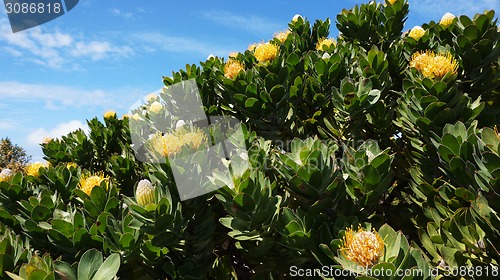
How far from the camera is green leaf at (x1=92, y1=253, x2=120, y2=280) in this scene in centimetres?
150

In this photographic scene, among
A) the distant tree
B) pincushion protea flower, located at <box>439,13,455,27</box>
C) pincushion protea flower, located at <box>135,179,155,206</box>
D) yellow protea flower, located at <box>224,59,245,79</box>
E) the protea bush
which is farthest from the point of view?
the distant tree

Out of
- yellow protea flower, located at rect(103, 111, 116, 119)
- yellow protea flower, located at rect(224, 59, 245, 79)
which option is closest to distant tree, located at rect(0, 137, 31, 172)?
yellow protea flower, located at rect(103, 111, 116, 119)

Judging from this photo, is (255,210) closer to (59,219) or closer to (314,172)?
(314,172)

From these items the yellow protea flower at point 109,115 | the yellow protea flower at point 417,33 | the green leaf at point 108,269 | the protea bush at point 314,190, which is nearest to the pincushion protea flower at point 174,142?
the protea bush at point 314,190

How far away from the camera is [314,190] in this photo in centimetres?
170

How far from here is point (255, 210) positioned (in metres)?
1.65

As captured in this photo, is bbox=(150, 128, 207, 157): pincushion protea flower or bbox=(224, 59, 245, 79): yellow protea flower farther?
bbox=(224, 59, 245, 79): yellow protea flower

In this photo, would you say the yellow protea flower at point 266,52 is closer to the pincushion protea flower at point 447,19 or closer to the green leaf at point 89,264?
the pincushion protea flower at point 447,19

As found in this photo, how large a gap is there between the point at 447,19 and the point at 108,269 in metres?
2.72

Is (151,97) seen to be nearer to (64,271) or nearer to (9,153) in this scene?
(64,271)

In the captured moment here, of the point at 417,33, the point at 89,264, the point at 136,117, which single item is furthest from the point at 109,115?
the point at 417,33

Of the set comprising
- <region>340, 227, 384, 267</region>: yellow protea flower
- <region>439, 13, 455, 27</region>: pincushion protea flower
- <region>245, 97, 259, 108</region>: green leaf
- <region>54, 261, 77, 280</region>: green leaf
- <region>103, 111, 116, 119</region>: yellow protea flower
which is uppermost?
<region>439, 13, 455, 27</region>: pincushion protea flower

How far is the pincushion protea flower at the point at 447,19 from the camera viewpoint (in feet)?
8.78

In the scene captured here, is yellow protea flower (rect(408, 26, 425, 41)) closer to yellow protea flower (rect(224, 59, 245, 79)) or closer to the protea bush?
the protea bush
